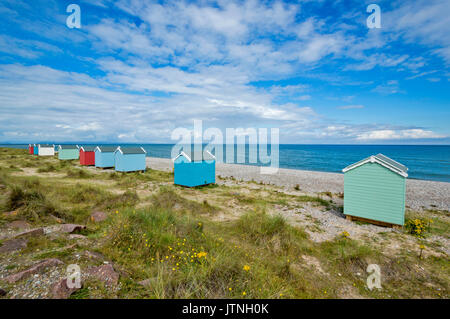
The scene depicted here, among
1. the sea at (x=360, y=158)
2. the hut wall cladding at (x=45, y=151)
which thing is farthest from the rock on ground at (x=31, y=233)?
the hut wall cladding at (x=45, y=151)

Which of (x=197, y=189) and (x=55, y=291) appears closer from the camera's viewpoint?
(x=55, y=291)

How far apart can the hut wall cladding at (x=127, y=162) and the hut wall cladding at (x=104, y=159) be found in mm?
4282

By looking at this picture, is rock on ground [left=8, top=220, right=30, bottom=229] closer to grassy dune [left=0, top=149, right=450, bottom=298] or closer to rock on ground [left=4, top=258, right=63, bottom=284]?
grassy dune [left=0, top=149, right=450, bottom=298]

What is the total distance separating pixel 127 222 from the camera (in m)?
6.18

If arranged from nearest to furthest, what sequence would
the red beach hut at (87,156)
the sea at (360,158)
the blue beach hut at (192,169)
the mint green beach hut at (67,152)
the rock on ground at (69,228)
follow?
the rock on ground at (69,228)
the blue beach hut at (192,169)
the red beach hut at (87,156)
the sea at (360,158)
the mint green beach hut at (67,152)

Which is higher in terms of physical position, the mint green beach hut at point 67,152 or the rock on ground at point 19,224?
the mint green beach hut at point 67,152

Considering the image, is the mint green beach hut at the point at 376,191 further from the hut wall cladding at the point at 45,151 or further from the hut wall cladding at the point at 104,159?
the hut wall cladding at the point at 45,151

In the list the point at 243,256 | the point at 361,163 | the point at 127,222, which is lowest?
the point at 243,256

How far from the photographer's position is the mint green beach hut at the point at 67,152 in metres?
39.8

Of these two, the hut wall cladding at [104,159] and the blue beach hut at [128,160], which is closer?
the blue beach hut at [128,160]
